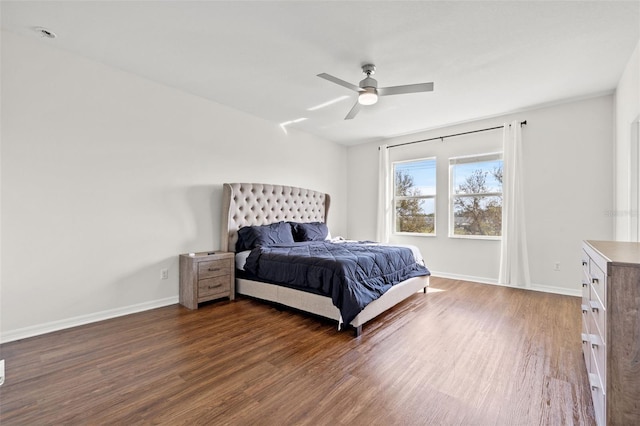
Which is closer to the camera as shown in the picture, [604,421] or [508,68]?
[604,421]

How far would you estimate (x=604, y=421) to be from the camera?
4.10ft

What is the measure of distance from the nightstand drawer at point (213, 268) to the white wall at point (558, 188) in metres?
3.63

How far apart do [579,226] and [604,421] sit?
11.3ft

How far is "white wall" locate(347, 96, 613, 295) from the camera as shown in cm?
365

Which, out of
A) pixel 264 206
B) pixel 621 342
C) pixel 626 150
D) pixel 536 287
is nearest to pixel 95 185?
pixel 264 206

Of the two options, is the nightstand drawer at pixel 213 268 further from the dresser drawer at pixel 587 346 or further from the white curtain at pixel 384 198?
the dresser drawer at pixel 587 346

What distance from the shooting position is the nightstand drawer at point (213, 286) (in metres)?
3.28

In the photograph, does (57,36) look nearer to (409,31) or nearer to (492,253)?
(409,31)

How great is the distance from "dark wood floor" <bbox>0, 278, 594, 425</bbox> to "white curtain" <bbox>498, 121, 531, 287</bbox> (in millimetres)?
1088

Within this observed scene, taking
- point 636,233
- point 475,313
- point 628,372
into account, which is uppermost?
point 636,233

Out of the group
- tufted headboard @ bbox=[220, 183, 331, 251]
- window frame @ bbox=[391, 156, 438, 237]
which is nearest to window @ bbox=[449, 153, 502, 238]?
window frame @ bbox=[391, 156, 438, 237]

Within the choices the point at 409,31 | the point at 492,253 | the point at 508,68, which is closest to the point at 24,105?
the point at 409,31

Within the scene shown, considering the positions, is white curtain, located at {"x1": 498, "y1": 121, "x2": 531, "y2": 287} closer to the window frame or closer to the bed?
the window frame

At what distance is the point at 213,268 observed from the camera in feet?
11.1
